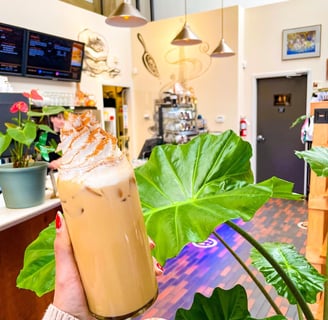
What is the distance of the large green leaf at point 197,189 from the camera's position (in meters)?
0.57

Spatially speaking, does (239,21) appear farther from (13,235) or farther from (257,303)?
(13,235)

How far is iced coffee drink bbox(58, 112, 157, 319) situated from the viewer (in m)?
0.51

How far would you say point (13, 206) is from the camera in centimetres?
180

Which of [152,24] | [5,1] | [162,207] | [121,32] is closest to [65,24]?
[5,1]

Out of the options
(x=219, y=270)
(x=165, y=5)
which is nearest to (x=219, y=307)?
(x=219, y=270)

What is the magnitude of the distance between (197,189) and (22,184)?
51.6 inches

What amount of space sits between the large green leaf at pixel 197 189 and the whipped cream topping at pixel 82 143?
187mm

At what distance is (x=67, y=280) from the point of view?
0.56 metres

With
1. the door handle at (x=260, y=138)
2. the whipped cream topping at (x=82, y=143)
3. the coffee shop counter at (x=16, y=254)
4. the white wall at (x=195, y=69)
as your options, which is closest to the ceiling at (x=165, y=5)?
the white wall at (x=195, y=69)

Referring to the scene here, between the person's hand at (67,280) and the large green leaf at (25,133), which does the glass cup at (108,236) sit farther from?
the large green leaf at (25,133)

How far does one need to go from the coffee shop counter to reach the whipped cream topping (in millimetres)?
1302

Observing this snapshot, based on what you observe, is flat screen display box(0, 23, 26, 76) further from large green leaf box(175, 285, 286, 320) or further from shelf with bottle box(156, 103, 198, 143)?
large green leaf box(175, 285, 286, 320)

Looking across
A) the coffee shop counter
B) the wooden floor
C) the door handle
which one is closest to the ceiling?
the door handle

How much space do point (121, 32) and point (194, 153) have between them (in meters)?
5.88
